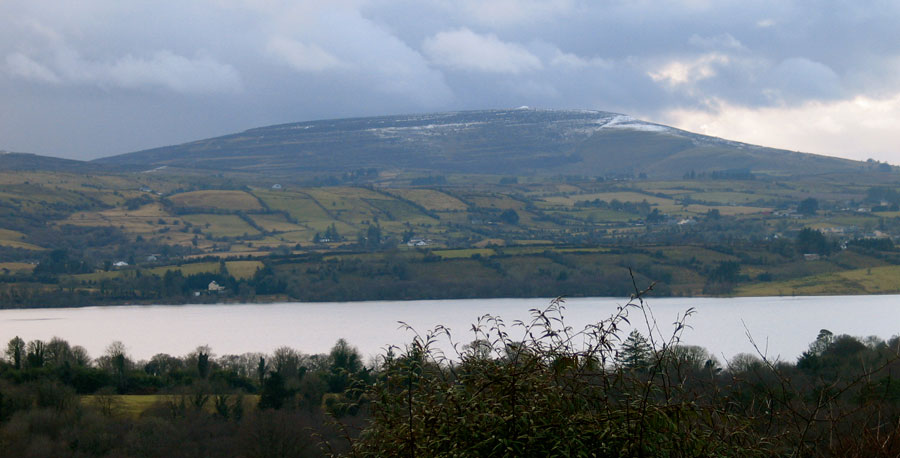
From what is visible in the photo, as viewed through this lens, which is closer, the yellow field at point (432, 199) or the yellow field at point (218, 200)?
the yellow field at point (218, 200)

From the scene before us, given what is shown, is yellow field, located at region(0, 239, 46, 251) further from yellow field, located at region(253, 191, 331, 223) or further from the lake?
yellow field, located at region(253, 191, 331, 223)

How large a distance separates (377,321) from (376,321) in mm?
92

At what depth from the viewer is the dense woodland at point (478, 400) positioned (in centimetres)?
590

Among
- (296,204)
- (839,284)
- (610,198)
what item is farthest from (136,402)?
(610,198)

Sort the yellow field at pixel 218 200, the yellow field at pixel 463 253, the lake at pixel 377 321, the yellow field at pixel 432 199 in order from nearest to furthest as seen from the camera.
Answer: the lake at pixel 377 321 → the yellow field at pixel 463 253 → the yellow field at pixel 218 200 → the yellow field at pixel 432 199

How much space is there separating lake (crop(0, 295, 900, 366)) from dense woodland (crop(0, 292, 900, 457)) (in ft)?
14.6

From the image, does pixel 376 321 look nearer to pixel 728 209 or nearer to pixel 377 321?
pixel 377 321

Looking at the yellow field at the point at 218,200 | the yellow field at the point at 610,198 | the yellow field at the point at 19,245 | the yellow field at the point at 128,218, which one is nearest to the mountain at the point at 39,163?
the yellow field at the point at 218,200

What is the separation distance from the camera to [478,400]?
6.15 metres

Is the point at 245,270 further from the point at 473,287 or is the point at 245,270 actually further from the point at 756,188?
the point at 756,188

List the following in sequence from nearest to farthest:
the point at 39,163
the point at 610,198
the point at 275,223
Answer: the point at 275,223 < the point at 610,198 < the point at 39,163

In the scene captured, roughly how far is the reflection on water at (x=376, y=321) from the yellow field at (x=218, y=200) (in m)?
43.0

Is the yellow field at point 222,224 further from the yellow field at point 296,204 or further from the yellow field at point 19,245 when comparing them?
the yellow field at point 19,245

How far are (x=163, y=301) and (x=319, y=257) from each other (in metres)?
14.1
